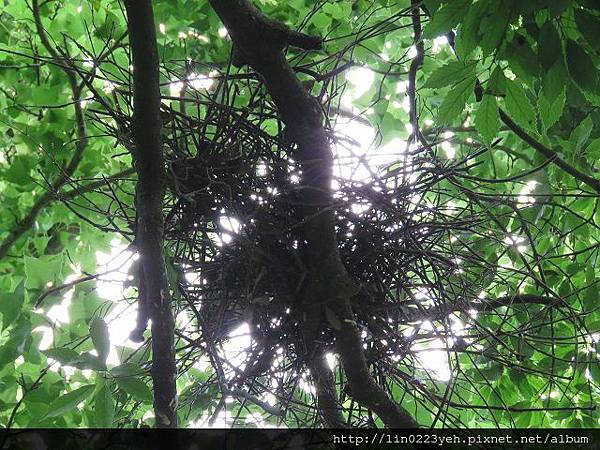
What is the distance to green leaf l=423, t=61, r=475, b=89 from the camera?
0.84 meters

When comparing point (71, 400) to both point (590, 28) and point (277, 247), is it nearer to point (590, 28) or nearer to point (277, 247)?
point (277, 247)

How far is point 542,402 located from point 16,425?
3.75ft

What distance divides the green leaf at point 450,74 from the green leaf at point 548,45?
6.6 inches

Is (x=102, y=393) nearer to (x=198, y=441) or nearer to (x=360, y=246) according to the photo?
(x=198, y=441)

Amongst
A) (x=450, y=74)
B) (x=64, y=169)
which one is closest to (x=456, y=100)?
(x=450, y=74)

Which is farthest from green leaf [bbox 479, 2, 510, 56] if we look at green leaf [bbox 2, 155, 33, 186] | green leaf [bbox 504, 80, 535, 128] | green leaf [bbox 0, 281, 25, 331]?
green leaf [bbox 2, 155, 33, 186]

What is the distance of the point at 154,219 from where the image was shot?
745 millimetres

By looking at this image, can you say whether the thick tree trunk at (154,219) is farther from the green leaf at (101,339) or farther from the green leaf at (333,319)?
the green leaf at (333,319)

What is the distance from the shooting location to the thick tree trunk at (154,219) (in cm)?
71

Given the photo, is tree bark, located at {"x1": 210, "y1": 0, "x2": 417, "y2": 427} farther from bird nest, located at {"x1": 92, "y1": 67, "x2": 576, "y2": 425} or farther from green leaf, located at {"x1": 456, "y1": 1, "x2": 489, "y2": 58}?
green leaf, located at {"x1": 456, "y1": 1, "x2": 489, "y2": 58}

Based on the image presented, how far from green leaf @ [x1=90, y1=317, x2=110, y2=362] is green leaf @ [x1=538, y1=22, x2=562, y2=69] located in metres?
0.61

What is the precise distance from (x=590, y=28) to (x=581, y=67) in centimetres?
5

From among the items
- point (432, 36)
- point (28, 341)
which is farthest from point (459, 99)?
point (28, 341)

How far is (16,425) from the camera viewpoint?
1155 mm
